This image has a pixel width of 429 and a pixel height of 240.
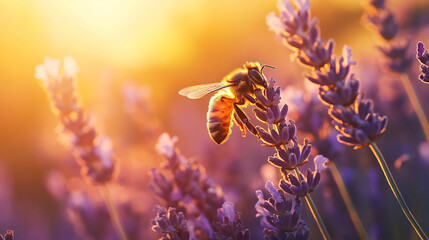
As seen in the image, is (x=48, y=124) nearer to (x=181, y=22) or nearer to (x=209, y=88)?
(x=181, y=22)

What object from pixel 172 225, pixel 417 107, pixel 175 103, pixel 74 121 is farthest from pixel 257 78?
pixel 175 103

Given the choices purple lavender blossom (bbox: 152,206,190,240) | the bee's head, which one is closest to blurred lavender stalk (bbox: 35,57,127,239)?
purple lavender blossom (bbox: 152,206,190,240)

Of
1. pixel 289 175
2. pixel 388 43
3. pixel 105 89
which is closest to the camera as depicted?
pixel 289 175

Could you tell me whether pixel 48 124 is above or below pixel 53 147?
above

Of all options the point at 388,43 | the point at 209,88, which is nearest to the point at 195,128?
the point at 388,43

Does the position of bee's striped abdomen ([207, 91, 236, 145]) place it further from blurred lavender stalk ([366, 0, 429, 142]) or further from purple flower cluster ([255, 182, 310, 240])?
blurred lavender stalk ([366, 0, 429, 142])

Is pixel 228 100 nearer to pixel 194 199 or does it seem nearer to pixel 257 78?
pixel 257 78

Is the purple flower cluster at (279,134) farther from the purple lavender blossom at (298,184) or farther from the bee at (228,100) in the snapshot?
the bee at (228,100)

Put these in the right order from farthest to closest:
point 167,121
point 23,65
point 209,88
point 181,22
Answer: point 181,22 → point 23,65 → point 167,121 → point 209,88
